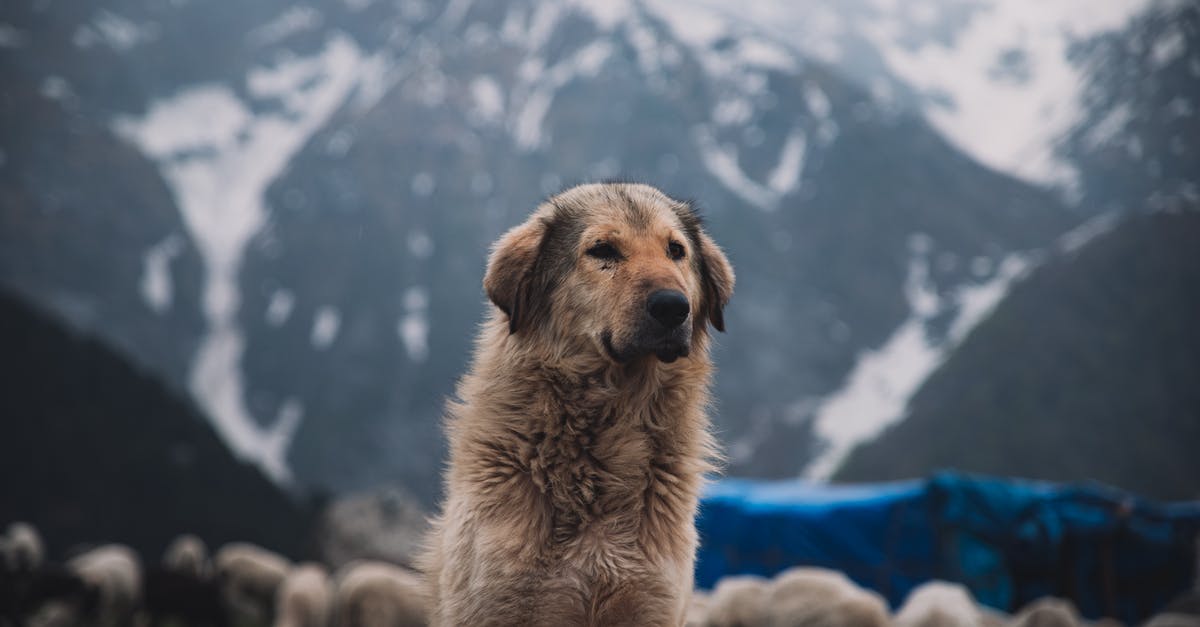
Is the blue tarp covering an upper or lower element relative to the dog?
upper

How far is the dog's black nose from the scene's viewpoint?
358 centimetres

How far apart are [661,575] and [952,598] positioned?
8.63 meters

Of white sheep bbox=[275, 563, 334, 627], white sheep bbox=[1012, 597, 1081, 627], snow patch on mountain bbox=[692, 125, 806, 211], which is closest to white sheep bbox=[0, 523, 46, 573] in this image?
white sheep bbox=[275, 563, 334, 627]

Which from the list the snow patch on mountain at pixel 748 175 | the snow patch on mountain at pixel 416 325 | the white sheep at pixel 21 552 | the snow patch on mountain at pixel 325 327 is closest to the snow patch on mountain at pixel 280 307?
the snow patch on mountain at pixel 325 327

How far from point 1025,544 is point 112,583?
54.0 feet

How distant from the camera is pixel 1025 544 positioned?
15297mm

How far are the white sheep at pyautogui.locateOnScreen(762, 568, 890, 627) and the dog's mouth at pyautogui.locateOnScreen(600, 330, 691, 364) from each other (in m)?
7.37

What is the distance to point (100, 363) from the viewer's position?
32.5m

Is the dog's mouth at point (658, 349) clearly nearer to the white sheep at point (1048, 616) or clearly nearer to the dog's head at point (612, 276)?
the dog's head at point (612, 276)

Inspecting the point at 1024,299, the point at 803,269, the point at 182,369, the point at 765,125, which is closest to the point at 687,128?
the point at 765,125

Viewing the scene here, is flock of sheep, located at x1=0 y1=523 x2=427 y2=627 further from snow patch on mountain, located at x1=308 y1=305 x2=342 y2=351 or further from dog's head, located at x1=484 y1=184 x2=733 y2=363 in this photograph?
snow patch on mountain, located at x1=308 y1=305 x2=342 y2=351

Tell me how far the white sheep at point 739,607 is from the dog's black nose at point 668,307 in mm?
8015

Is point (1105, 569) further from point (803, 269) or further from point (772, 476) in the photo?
point (803, 269)

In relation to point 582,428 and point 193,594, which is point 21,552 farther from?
point 582,428
